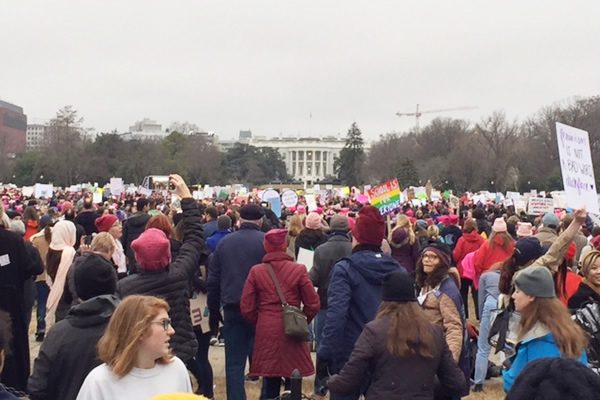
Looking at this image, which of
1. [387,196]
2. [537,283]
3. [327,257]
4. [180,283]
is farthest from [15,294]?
[387,196]

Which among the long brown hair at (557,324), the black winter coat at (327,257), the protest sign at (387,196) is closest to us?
the long brown hair at (557,324)

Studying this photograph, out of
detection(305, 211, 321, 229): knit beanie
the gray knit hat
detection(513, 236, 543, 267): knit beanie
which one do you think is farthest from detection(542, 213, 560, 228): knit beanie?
the gray knit hat

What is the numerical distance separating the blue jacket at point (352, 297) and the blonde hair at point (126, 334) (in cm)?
227

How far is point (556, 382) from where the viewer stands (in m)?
2.39

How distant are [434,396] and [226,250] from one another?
2.97 meters

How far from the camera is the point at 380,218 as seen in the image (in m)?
6.04

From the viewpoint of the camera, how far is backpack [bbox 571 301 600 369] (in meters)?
4.91

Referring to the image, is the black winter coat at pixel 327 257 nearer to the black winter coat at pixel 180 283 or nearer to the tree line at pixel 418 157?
the black winter coat at pixel 180 283

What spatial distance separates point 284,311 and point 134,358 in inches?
111

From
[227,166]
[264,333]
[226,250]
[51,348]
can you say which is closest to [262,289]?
[264,333]

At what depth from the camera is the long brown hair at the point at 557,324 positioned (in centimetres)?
429

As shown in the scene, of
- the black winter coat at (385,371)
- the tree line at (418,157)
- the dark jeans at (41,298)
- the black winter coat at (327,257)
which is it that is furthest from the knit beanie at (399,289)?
the tree line at (418,157)

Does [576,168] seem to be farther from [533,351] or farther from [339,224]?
[533,351]

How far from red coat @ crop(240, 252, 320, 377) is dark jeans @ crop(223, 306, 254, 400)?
52 centimetres
